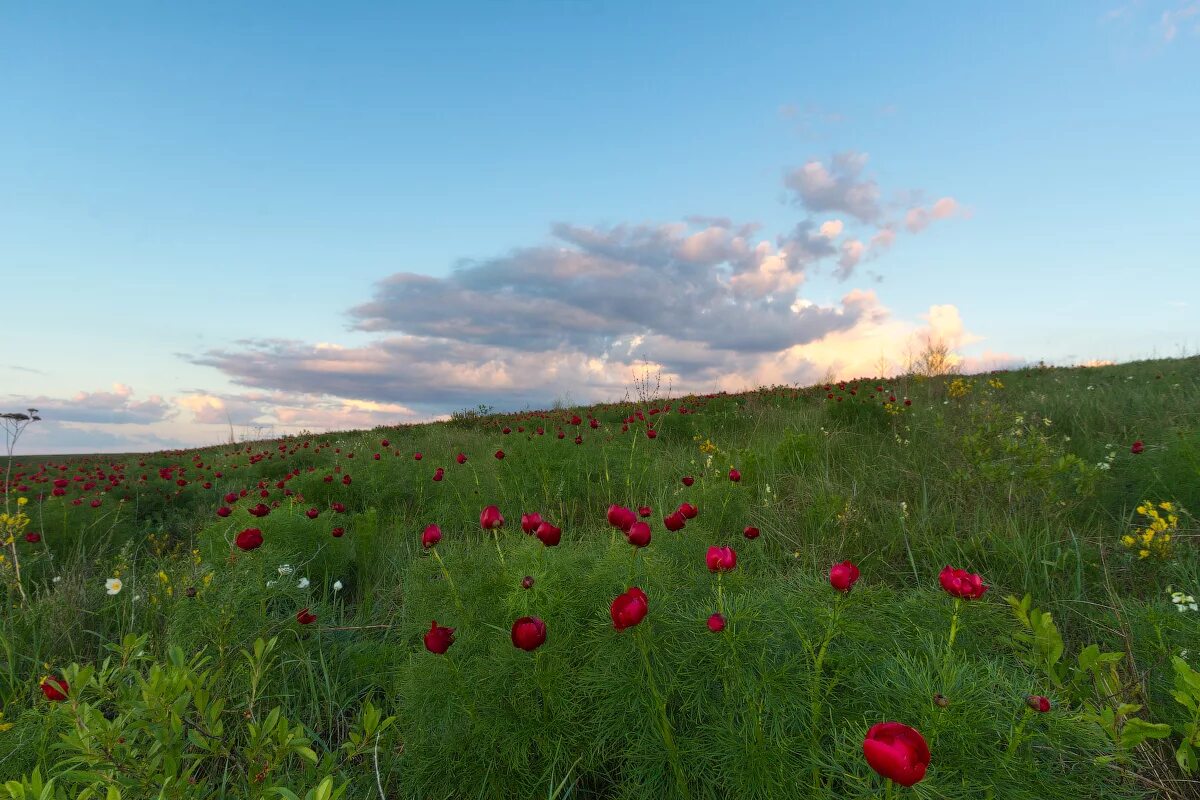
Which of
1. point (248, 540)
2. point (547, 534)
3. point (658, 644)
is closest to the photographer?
point (658, 644)

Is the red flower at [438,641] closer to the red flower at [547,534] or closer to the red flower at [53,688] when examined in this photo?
the red flower at [547,534]

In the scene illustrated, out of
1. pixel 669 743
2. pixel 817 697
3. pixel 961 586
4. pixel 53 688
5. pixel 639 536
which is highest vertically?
pixel 639 536

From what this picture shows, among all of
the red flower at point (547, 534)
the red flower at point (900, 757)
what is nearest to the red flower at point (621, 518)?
the red flower at point (547, 534)

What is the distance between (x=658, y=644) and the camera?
6.50ft

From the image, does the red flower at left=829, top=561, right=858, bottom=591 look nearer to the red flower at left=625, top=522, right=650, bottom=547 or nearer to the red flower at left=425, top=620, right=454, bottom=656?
the red flower at left=625, top=522, right=650, bottom=547

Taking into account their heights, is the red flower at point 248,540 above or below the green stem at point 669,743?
above

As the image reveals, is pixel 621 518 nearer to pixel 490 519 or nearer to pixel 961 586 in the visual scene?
pixel 490 519

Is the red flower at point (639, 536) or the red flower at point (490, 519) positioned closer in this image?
the red flower at point (639, 536)

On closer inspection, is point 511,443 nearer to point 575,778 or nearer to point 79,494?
point 575,778

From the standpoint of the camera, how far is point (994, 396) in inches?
363

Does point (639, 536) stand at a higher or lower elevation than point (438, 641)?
higher

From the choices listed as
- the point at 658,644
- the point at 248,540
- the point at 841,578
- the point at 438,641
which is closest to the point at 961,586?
the point at 841,578

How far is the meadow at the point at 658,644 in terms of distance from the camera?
1.68m

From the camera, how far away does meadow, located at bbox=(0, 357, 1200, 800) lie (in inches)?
66.2
